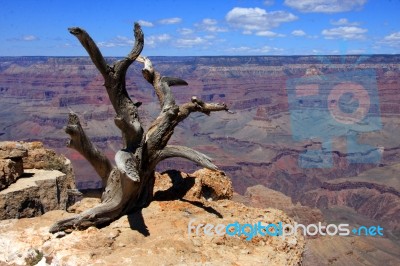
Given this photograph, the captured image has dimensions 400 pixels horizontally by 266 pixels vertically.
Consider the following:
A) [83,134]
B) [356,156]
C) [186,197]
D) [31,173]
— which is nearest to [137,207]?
[186,197]

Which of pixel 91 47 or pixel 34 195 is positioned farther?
pixel 34 195

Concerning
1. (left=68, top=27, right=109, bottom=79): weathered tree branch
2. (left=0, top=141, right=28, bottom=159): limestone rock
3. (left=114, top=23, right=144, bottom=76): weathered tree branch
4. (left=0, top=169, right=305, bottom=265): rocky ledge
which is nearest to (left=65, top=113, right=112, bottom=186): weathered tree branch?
(left=0, top=169, right=305, bottom=265): rocky ledge

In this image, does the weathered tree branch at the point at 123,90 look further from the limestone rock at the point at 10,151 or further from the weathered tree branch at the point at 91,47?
the limestone rock at the point at 10,151

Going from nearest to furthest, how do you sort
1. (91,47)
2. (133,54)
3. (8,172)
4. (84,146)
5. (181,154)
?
(91,47) < (84,146) < (133,54) < (181,154) < (8,172)

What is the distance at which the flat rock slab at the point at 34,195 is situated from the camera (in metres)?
7.71

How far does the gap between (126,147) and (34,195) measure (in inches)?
89.4

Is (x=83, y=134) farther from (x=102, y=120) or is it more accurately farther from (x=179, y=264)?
(x=102, y=120)

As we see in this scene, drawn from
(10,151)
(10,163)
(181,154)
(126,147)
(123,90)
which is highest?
(123,90)

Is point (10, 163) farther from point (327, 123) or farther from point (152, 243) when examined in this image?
point (327, 123)

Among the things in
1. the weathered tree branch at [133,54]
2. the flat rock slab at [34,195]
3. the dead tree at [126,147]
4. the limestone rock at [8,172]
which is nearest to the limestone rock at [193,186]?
the dead tree at [126,147]

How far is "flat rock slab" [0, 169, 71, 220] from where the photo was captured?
303 inches

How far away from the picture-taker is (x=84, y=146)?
23.0ft

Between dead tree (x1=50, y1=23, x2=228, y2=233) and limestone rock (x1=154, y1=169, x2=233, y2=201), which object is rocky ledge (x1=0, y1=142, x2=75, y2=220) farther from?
limestone rock (x1=154, y1=169, x2=233, y2=201)

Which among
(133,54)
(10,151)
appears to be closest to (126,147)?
(133,54)
